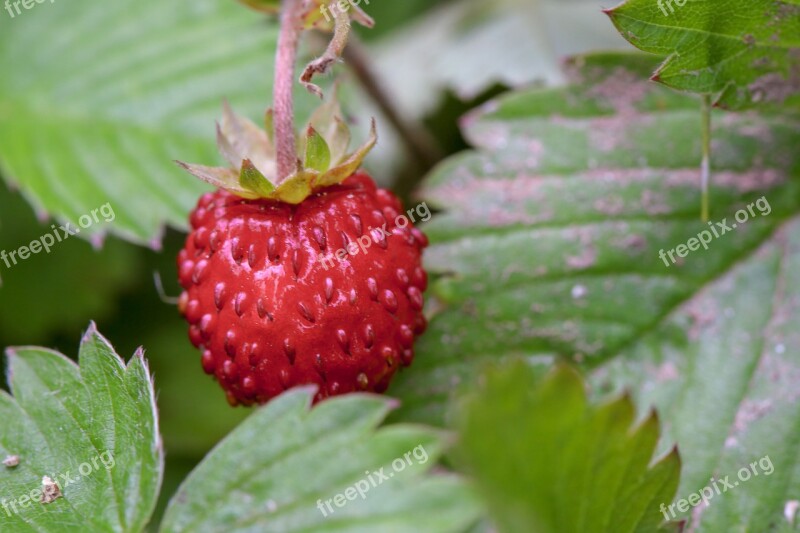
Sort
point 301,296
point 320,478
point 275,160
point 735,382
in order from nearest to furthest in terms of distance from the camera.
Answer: point 320,478 → point 301,296 → point 275,160 → point 735,382

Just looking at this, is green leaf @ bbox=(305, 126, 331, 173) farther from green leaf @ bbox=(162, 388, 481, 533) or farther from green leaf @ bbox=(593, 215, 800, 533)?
green leaf @ bbox=(593, 215, 800, 533)

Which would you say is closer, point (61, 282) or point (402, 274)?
point (402, 274)

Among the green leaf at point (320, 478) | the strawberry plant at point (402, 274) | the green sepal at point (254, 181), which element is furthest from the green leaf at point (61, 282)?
the green leaf at point (320, 478)

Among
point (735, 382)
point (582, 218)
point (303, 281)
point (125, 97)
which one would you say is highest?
point (125, 97)

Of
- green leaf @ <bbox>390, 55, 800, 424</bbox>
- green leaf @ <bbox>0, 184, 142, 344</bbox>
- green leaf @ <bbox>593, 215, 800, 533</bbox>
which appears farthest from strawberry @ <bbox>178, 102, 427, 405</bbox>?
green leaf @ <bbox>0, 184, 142, 344</bbox>

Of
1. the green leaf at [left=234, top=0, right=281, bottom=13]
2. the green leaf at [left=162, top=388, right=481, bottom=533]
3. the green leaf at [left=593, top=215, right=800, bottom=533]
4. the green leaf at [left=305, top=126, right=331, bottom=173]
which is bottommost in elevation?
the green leaf at [left=593, top=215, right=800, bottom=533]

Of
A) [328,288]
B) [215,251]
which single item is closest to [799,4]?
[328,288]

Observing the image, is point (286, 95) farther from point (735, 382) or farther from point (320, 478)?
point (735, 382)

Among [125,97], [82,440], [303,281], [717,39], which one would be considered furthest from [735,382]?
[125,97]
